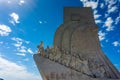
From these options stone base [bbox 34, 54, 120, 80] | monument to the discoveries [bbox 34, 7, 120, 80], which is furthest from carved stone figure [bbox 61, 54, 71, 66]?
stone base [bbox 34, 54, 120, 80]

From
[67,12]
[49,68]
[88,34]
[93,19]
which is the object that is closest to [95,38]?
[88,34]

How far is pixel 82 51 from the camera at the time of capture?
15219 millimetres

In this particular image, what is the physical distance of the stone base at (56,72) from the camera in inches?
538

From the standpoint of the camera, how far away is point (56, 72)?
45.4ft

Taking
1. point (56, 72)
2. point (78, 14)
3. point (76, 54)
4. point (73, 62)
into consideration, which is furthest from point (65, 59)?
point (78, 14)

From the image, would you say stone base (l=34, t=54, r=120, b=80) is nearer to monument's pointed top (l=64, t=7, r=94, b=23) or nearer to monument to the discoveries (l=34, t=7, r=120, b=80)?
monument to the discoveries (l=34, t=7, r=120, b=80)

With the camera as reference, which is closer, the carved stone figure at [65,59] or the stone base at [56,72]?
the stone base at [56,72]

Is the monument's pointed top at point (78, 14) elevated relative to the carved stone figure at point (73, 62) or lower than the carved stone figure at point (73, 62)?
elevated

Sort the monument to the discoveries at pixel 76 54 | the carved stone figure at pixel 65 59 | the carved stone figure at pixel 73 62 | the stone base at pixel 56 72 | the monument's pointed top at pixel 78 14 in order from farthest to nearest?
the monument's pointed top at pixel 78 14
the carved stone figure at pixel 65 59
the carved stone figure at pixel 73 62
the monument to the discoveries at pixel 76 54
the stone base at pixel 56 72

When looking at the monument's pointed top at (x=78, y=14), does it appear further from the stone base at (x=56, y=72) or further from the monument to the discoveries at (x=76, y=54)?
the stone base at (x=56, y=72)

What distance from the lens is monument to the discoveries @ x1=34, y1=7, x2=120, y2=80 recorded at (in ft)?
45.4

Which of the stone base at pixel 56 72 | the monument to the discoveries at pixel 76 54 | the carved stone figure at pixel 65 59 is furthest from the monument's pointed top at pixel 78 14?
the stone base at pixel 56 72

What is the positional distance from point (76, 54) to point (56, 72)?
6.76ft

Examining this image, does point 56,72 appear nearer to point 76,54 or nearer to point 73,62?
point 73,62
